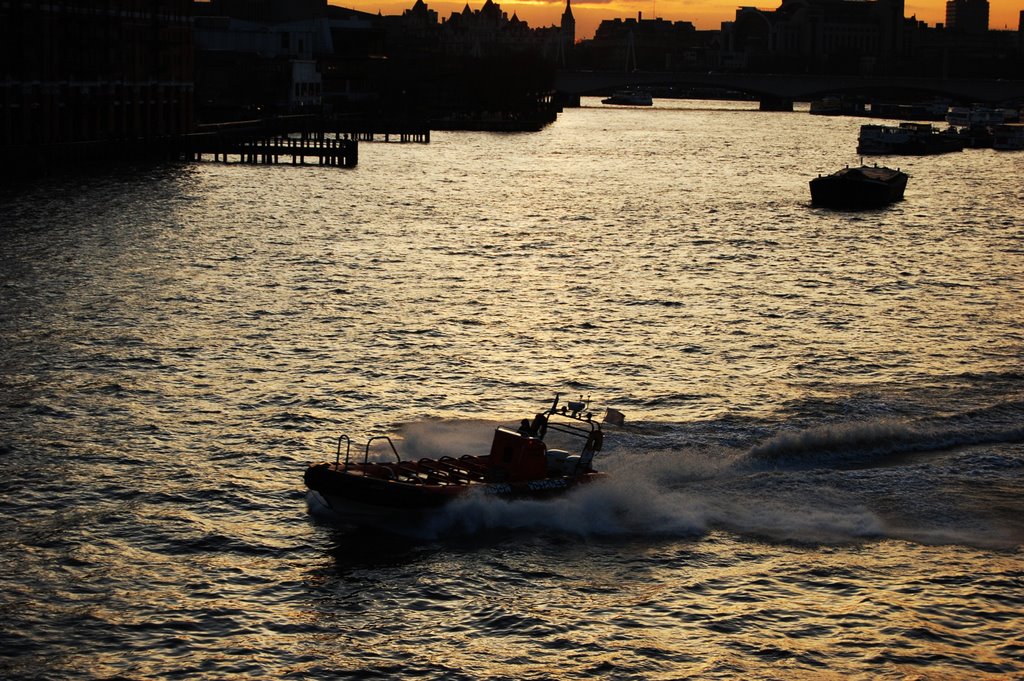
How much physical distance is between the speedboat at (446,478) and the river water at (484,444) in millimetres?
377

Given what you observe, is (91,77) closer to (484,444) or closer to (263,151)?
(263,151)

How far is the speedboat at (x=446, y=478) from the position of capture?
25.5m

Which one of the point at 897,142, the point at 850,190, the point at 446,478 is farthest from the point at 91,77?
the point at 446,478

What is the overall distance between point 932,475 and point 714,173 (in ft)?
327

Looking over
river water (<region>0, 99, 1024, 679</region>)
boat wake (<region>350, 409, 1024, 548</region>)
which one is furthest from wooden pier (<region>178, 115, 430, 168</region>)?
boat wake (<region>350, 409, 1024, 548</region>)

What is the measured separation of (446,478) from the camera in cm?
2642

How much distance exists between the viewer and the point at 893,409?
119 ft

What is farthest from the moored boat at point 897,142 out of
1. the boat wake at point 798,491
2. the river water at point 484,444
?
the boat wake at point 798,491

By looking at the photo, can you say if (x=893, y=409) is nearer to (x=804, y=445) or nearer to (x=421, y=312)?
(x=804, y=445)

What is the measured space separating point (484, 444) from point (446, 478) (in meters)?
4.98

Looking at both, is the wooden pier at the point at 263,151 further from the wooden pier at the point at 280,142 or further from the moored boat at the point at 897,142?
the moored boat at the point at 897,142

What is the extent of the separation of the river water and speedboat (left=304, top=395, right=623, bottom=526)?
0.38 meters

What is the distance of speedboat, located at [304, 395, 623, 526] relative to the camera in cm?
2553

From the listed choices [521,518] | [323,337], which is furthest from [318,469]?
[323,337]
